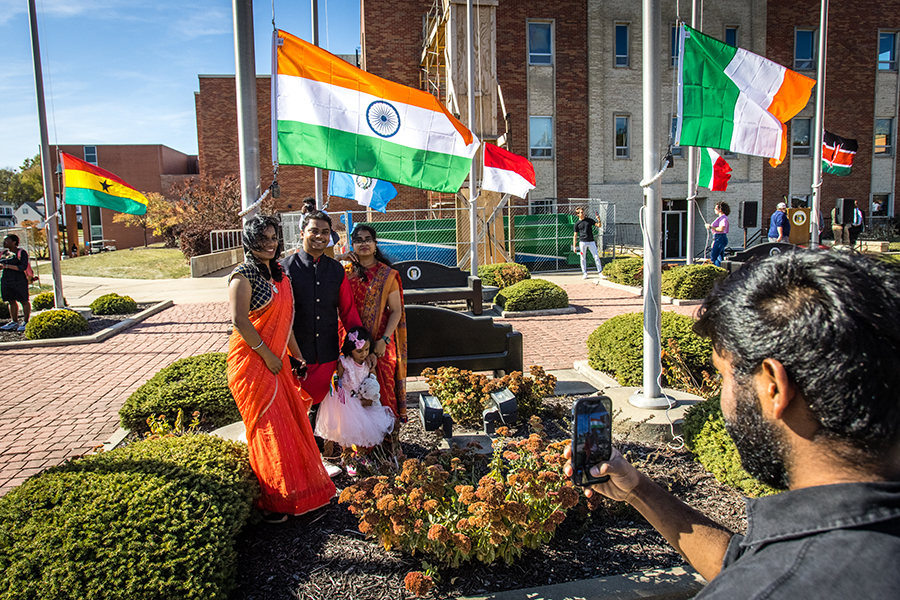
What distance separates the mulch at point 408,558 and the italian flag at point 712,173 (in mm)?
11414

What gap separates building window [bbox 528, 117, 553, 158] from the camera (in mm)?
26844

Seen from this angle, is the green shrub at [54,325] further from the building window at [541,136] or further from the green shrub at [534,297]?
the building window at [541,136]

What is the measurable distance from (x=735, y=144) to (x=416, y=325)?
3.47 metres

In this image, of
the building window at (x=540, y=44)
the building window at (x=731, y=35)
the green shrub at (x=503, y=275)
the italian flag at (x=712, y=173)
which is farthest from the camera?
the building window at (x=731, y=35)

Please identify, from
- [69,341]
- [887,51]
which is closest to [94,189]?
[69,341]

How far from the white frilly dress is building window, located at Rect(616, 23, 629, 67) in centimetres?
2696

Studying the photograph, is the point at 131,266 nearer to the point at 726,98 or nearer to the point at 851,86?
the point at 726,98

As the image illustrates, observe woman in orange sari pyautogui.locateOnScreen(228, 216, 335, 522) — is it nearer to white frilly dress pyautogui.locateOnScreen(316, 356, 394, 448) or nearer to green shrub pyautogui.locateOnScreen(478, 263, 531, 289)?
white frilly dress pyautogui.locateOnScreen(316, 356, 394, 448)

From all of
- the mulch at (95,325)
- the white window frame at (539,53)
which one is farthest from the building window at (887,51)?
the mulch at (95,325)

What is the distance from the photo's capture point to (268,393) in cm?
350

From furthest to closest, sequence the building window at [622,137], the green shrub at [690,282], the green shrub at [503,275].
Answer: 1. the building window at [622,137]
2. the green shrub at [503,275]
3. the green shrub at [690,282]

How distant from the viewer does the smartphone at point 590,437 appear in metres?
1.70

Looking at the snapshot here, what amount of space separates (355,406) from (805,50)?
109 feet

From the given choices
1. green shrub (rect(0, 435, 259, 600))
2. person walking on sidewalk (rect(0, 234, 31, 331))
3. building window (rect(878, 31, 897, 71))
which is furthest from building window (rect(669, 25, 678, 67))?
building window (rect(878, 31, 897, 71))
